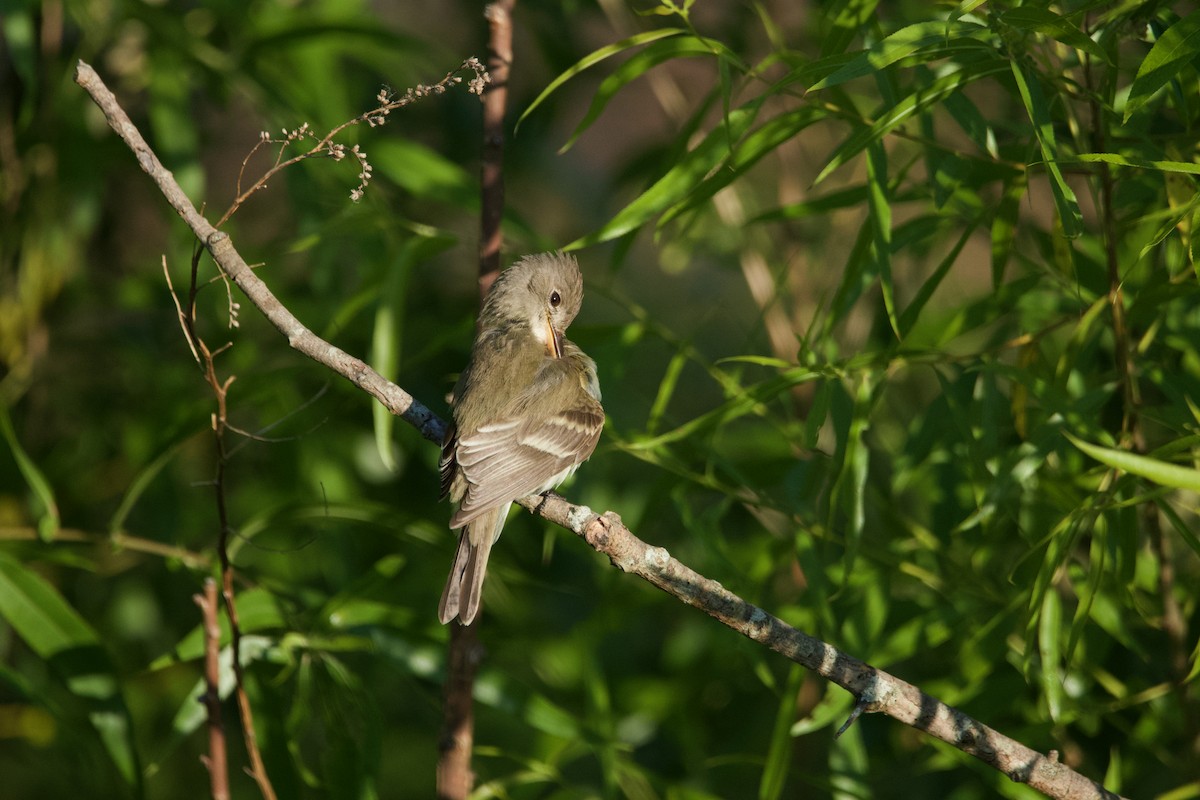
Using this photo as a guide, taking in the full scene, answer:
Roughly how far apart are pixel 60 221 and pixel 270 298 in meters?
1.78

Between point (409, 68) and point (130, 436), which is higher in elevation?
point (409, 68)

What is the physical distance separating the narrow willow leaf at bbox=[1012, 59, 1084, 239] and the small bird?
1080mm

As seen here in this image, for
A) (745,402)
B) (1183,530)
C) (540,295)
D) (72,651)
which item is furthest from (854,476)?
(72,651)

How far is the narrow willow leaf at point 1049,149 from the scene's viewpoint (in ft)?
5.48

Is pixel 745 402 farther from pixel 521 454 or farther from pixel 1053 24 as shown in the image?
pixel 1053 24

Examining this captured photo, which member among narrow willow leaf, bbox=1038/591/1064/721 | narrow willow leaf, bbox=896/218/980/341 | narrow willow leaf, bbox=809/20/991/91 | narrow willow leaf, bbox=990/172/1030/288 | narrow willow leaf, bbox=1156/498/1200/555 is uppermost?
narrow willow leaf, bbox=809/20/991/91

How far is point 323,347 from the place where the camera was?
1.99 meters

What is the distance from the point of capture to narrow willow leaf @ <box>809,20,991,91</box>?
1.71 m

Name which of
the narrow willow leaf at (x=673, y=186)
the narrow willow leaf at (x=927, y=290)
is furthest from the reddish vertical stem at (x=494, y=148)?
the narrow willow leaf at (x=927, y=290)

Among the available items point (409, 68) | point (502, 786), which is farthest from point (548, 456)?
point (409, 68)

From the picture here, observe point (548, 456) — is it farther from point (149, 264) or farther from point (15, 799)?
point (15, 799)

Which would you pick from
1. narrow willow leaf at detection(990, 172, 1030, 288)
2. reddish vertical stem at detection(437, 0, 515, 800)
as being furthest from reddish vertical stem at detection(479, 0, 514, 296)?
narrow willow leaf at detection(990, 172, 1030, 288)

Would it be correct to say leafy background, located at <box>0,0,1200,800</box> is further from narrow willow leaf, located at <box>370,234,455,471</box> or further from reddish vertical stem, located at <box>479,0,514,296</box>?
reddish vertical stem, located at <box>479,0,514,296</box>

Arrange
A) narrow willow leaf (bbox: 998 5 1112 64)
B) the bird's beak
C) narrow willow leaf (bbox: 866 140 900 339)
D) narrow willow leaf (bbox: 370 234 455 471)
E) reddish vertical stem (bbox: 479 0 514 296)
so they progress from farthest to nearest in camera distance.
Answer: the bird's beak → narrow willow leaf (bbox: 370 234 455 471) → reddish vertical stem (bbox: 479 0 514 296) → narrow willow leaf (bbox: 866 140 900 339) → narrow willow leaf (bbox: 998 5 1112 64)
